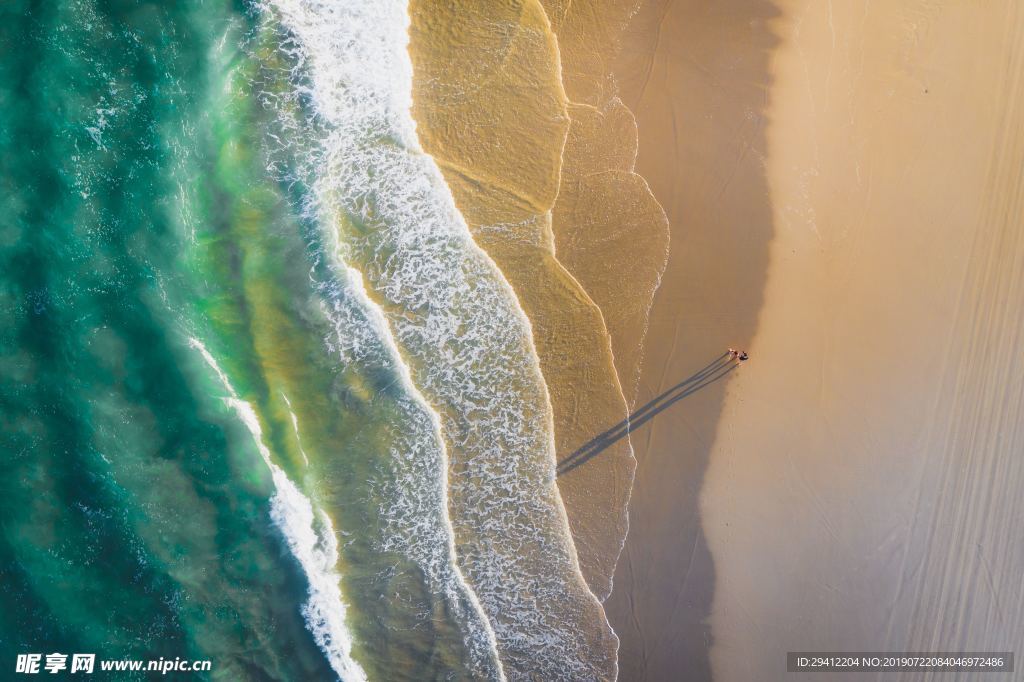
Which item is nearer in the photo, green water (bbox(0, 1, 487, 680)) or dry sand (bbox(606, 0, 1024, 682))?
green water (bbox(0, 1, 487, 680))

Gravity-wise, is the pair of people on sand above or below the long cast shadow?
above

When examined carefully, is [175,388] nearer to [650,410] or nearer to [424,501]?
[424,501]

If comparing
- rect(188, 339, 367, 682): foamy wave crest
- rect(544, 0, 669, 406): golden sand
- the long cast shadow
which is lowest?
rect(188, 339, 367, 682): foamy wave crest

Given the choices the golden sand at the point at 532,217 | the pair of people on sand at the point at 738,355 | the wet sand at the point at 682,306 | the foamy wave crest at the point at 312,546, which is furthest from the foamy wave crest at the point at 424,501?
the pair of people on sand at the point at 738,355

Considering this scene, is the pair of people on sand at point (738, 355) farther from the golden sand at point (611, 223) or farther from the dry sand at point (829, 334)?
the golden sand at point (611, 223)

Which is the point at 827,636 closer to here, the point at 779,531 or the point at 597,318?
the point at 779,531

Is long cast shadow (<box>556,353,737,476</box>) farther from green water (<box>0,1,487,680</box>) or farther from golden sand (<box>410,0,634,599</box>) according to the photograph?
green water (<box>0,1,487,680</box>)

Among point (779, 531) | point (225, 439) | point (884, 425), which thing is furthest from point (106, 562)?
point (884, 425)

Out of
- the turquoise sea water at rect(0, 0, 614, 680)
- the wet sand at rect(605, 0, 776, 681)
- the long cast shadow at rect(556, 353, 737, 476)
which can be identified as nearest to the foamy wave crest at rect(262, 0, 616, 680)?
the turquoise sea water at rect(0, 0, 614, 680)
